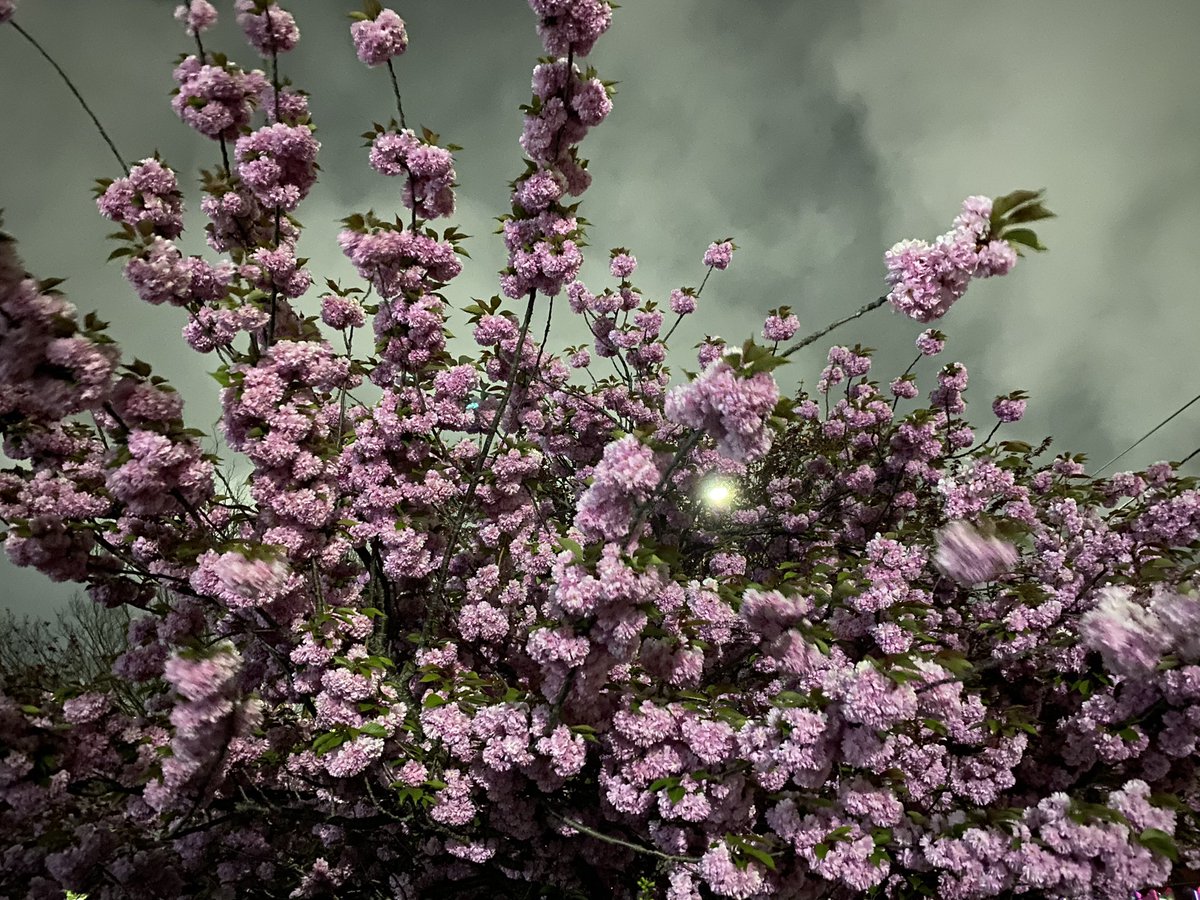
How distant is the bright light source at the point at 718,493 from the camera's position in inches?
Result: 325

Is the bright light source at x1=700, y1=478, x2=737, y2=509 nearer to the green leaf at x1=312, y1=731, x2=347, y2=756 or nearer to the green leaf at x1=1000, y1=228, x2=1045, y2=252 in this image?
the green leaf at x1=312, y1=731, x2=347, y2=756

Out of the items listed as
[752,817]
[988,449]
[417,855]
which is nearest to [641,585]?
[752,817]

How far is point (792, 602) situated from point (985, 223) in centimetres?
196

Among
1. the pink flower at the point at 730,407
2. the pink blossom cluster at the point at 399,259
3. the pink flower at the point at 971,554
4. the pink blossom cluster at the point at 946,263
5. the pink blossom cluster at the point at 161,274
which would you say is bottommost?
the pink flower at the point at 730,407

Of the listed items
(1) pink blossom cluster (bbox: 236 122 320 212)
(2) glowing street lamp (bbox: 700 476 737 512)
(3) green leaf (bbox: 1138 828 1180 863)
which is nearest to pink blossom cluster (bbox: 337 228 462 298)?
(1) pink blossom cluster (bbox: 236 122 320 212)

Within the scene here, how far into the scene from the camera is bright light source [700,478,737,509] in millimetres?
8258

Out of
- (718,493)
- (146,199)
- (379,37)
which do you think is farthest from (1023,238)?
(718,493)

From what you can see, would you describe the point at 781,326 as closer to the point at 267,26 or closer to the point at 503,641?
the point at 503,641

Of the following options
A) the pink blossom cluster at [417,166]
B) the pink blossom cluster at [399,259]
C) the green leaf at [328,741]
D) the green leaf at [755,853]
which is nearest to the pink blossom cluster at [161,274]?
the pink blossom cluster at [399,259]

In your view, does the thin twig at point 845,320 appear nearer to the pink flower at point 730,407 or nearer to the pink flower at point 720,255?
the pink flower at point 730,407

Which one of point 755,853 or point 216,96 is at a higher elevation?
point 216,96

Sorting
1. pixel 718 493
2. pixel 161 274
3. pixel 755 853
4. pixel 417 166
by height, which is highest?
pixel 718 493

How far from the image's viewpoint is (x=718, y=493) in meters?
8.45

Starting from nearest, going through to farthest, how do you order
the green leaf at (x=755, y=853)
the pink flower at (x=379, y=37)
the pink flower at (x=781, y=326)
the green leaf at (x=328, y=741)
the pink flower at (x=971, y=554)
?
the green leaf at (x=755, y=853) < the pink flower at (x=971, y=554) < the green leaf at (x=328, y=741) < the pink flower at (x=379, y=37) < the pink flower at (x=781, y=326)
